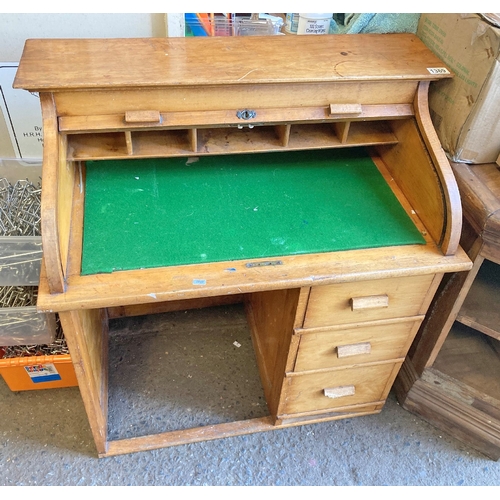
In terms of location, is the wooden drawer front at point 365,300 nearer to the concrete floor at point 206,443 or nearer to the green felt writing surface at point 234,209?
the green felt writing surface at point 234,209

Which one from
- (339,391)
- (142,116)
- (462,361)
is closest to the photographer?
(142,116)

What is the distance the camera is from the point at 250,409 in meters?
1.66

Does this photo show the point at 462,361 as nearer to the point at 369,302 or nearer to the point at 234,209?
the point at 369,302

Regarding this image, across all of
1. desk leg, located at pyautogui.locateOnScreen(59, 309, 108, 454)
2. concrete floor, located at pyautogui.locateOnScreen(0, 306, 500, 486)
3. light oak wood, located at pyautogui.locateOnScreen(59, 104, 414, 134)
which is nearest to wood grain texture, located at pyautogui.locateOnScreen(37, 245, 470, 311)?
desk leg, located at pyautogui.locateOnScreen(59, 309, 108, 454)

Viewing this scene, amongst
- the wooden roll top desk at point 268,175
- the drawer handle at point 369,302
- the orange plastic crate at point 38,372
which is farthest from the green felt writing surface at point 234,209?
the orange plastic crate at point 38,372

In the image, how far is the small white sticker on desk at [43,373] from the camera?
154 cm

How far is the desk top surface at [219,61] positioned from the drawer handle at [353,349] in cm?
71

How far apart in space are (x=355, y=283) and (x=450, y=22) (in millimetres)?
698

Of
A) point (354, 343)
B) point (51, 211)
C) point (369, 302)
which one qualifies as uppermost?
point (51, 211)

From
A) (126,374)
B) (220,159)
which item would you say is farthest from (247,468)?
(220,159)

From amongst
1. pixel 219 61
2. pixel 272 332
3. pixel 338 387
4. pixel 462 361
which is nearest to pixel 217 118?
pixel 219 61

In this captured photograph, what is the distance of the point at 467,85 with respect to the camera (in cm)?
118

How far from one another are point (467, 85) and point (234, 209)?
647mm

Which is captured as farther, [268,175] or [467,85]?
[268,175]
